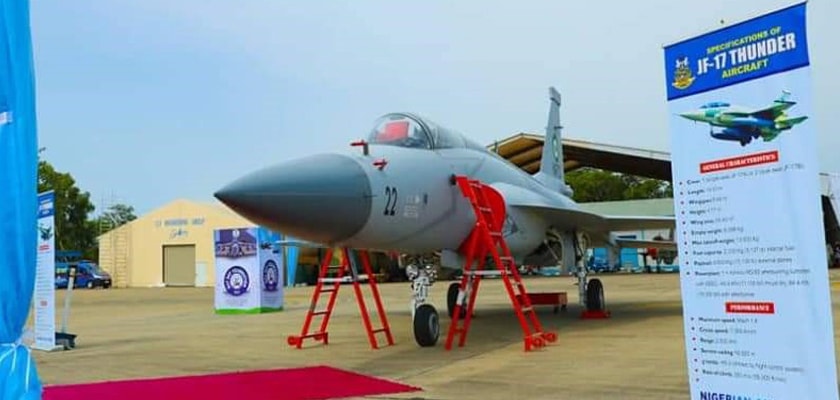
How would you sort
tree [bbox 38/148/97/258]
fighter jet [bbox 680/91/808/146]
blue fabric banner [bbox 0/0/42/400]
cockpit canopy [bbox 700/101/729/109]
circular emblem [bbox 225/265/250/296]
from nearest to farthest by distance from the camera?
blue fabric banner [bbox 0/0/42/400] → fighter jet [bbox 680/91/808/146] → cockpit canopy [bbox 700/101/729/109] → circular emblem [bbox 225/265/250/296] → tree [bbox 38/148/97/258]

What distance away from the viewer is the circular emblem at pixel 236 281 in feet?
64.5

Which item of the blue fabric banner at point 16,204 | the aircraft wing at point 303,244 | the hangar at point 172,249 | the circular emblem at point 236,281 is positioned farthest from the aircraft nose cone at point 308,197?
the hangar at point 172,249

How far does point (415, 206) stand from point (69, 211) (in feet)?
196

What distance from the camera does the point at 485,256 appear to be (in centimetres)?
1072

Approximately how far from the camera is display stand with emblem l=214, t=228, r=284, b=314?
19406 millimetres

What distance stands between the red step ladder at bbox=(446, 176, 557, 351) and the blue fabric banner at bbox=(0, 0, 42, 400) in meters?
Result: 7.04

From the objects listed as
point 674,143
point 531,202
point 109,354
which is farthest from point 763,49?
point 109,354

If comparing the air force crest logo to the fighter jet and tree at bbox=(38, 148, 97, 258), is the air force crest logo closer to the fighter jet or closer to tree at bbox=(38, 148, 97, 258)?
the fighter jet

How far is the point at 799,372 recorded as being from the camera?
367cm

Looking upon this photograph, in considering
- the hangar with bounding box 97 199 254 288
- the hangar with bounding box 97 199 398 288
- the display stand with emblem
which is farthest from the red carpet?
the hangar with bounding box 97 199 254 288

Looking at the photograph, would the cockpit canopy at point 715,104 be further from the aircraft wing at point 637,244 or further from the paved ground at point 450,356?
the aircraft wing at point 637,244

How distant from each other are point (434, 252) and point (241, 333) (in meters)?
4.86

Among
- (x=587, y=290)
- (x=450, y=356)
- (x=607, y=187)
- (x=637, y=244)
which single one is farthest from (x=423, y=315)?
(x=607, y=187)

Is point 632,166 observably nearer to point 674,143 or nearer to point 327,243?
point 327,243
